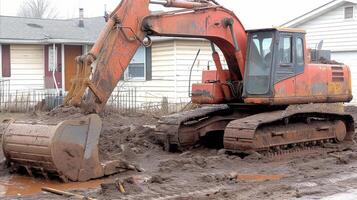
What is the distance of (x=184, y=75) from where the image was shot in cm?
2252

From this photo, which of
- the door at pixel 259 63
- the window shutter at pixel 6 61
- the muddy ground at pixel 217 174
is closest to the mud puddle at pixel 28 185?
the muddy ground at pixel 217 174

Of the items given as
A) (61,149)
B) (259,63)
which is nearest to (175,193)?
(61,149)

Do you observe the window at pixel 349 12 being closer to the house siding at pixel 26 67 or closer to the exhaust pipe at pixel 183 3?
the house siding at pixel 26 67

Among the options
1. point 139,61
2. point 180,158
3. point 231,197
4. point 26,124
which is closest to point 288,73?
point 180,158

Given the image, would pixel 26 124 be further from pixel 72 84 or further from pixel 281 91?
pixel 281 91

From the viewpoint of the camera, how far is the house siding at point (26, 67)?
24.4 m

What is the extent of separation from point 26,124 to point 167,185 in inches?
104

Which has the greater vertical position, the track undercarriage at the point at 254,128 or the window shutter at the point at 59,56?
the window shutter at the point at 59,56

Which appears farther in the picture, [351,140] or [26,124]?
[351,140]

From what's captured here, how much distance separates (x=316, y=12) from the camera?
82.3ft

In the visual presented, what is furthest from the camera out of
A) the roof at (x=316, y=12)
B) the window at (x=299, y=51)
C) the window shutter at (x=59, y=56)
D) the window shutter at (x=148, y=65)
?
the window shutter at (x=59, y=56)

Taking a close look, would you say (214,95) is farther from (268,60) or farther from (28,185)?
(28,185)

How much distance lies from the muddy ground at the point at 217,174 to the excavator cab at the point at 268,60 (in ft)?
4.98

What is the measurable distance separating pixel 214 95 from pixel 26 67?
14199mm
